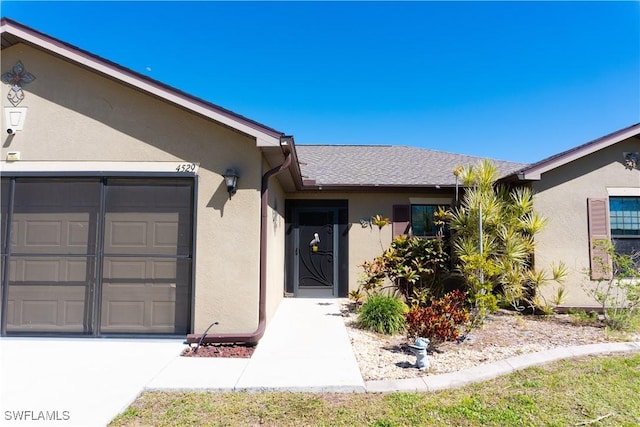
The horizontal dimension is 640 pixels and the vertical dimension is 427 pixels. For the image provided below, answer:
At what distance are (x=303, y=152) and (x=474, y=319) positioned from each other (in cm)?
979

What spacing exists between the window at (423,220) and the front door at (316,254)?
2.17 metres

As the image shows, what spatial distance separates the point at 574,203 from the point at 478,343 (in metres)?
4.56

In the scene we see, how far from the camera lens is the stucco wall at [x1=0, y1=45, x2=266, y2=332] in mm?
5430

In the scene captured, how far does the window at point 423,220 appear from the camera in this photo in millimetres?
9445

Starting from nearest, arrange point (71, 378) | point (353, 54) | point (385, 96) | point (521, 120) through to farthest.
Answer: point (71, 378) → point (353, 54) → point (521, 120) → point (385, 96)

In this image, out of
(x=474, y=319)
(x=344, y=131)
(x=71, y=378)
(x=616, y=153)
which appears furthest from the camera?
(x=344, y=131)

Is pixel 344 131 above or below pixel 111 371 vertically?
above

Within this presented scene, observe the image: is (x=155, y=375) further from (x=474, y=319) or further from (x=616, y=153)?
(x=616, y=153)

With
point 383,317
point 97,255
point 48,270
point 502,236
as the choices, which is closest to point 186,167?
point 97,255

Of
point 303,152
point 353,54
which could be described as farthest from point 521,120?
point 303,152

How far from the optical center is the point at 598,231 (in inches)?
299

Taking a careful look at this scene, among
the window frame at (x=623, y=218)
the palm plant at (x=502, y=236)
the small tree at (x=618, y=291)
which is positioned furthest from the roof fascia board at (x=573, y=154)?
the small tree at (x=618, y=291)

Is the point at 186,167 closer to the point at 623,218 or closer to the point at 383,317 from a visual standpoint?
the point at 383,317

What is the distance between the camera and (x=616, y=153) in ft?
25.5
